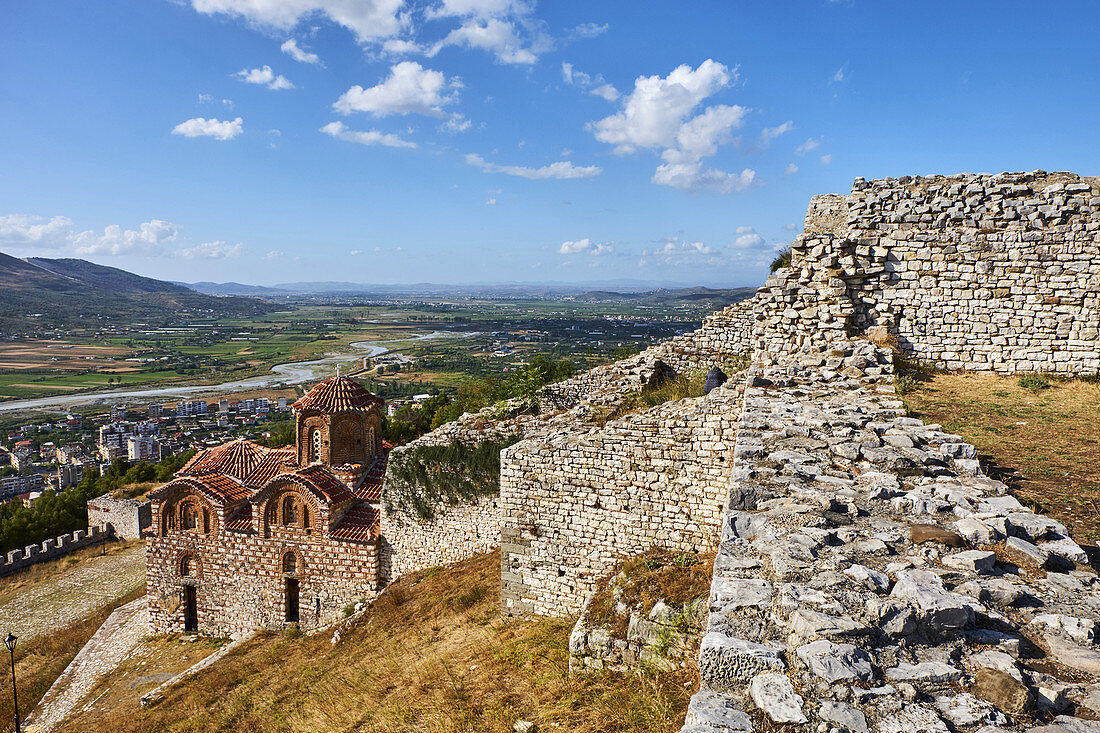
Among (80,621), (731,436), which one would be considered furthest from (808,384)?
(80,621)

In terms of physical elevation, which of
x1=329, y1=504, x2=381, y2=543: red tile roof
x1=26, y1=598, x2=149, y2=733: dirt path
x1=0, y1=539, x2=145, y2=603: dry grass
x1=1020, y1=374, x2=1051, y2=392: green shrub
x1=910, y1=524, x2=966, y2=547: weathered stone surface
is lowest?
x1=0, y1=539, x2=145, y2=603: dry grass

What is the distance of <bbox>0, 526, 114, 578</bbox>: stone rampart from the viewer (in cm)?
2223

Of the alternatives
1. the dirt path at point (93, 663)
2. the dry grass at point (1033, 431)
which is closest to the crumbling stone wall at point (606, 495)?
the dry grass at point (1033, 431)

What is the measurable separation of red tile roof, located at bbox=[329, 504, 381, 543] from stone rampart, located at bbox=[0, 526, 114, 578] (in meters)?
17.6

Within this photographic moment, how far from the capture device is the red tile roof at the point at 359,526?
12945 mm

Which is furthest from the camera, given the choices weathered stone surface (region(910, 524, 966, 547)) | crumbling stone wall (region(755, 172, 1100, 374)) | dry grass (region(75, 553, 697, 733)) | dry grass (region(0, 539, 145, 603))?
dry grass (region(0, 539, 145, 603))

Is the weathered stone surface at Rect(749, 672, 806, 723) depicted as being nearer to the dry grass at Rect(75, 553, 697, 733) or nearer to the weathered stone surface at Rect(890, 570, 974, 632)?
the weathered stone surface at Rect(890, 570, 974, 632)

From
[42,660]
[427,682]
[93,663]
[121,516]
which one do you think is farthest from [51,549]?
[427,682]

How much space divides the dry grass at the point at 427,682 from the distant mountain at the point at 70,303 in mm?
142044

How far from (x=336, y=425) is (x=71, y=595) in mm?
12966

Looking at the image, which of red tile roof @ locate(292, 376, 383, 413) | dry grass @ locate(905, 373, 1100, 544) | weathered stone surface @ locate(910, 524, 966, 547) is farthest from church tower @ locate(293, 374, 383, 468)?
weathered stone surface @ locate(910, 524, 966, 547)

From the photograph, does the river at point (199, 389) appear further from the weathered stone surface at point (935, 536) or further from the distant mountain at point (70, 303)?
the weathered stone surface at point (935, 536)

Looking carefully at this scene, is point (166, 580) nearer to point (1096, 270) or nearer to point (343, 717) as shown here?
point (343, 717)

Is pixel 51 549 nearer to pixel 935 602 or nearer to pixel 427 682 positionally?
pixel 427 682
